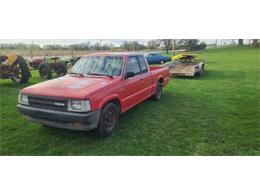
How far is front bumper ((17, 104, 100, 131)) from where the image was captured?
3.38 meters

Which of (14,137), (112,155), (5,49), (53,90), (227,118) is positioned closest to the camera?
(112,155)

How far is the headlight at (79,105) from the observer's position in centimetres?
338

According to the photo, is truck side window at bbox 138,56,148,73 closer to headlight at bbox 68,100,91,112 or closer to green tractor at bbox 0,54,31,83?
headlight at bbox 68,100,91,112

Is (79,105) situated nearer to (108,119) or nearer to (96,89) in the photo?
(96,89)

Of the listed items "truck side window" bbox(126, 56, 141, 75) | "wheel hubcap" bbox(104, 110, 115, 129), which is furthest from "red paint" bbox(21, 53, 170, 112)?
"wheel hubcap" bbox(104, 110, 115, 129)

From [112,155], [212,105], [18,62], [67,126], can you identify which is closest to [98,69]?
[67,126]

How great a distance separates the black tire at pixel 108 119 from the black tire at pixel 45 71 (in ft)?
25.7

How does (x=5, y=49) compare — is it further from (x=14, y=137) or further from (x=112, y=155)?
(x=112, y=155)

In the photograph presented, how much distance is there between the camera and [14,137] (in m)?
4.00

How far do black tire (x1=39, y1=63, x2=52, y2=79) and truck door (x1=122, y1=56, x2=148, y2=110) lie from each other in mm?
7002

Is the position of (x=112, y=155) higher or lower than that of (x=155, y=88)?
lower

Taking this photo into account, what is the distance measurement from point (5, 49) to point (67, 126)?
791 cm

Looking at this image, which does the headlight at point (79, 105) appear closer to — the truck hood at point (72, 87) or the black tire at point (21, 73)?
the truck hood at point (72, 87)

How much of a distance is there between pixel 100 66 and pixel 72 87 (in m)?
1.07
